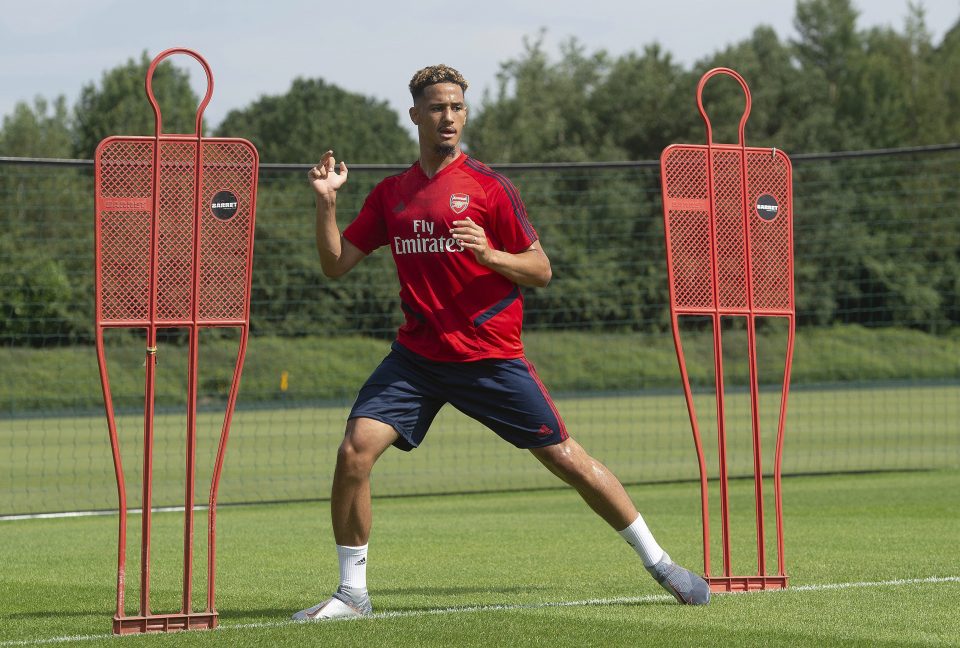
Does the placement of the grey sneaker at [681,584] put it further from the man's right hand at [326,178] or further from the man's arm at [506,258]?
the man's right hand at [326,178]

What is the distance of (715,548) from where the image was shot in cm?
901

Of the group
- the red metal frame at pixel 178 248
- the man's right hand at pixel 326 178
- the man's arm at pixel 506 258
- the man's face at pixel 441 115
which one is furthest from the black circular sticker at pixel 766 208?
the red metal frame at pixel 178 248

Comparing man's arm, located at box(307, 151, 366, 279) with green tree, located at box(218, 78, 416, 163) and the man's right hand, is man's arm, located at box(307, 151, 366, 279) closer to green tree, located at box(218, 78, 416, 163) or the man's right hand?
the man's right hand

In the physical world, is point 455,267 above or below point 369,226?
below

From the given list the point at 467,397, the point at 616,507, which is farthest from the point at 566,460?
the point at 467,397

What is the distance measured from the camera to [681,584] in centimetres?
636

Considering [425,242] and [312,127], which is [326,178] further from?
[312,127]

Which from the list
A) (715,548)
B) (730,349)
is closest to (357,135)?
(730,349)

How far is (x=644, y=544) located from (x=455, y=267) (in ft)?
4.91

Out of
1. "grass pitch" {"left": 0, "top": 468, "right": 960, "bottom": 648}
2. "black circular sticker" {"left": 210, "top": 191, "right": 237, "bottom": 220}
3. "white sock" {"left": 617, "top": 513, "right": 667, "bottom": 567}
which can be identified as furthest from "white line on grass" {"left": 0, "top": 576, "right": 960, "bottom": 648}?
"black circular sticker" {"left": 210, "top": 191, "right": 237, "bottom": 220}

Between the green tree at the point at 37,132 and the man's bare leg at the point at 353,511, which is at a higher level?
the green tree at the point at 37,132

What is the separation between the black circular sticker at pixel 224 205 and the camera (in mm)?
6309

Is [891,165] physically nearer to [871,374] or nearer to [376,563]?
[871,374]

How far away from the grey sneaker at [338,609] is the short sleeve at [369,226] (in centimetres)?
152
